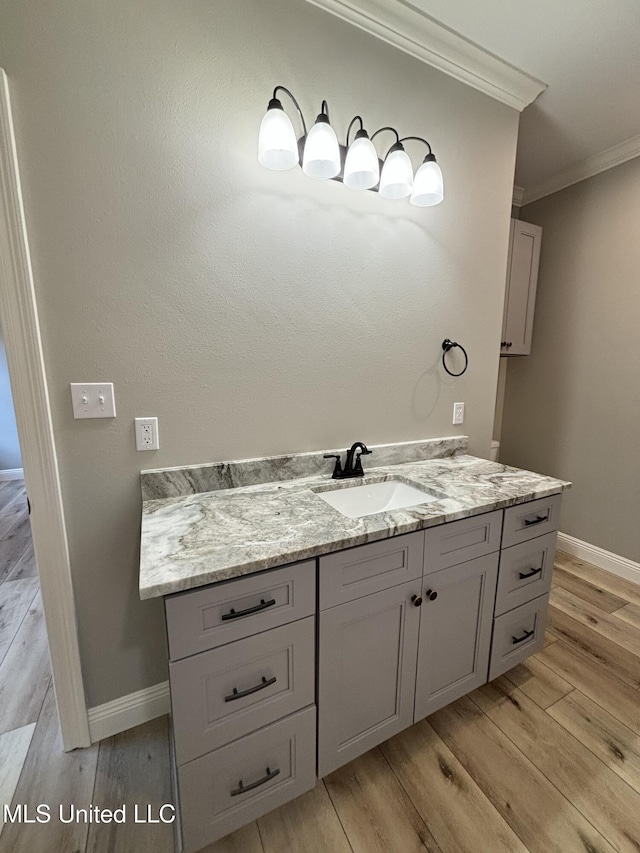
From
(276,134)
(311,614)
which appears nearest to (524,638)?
(311,614)

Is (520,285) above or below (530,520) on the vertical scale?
above

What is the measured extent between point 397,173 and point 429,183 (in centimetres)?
14

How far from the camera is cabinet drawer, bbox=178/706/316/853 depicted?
92cm

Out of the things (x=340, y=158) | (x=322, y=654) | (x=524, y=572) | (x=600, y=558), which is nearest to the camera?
(x=322, y=654)

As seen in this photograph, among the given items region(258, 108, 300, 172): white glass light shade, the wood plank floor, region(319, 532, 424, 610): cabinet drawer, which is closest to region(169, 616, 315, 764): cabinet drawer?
region(319, 532, 424, 610): cabinet drawer

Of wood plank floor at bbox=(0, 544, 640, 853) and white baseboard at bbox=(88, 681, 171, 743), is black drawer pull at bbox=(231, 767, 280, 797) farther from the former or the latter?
white baseboard at bbox=(88, 681, 171, 743)

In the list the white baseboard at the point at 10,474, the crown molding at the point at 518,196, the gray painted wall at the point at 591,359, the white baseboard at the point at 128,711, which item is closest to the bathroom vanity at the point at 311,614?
the white baseboard at the point at 128,711

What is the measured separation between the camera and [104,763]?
1.26 meters

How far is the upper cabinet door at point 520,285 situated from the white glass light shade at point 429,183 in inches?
46.8

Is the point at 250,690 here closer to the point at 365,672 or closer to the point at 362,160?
the point at 365,672

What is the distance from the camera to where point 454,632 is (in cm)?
131

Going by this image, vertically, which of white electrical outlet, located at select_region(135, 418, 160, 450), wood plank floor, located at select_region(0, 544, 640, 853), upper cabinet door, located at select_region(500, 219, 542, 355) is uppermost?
upper cabinet door, located at select_region(500, 219, 542, 355)

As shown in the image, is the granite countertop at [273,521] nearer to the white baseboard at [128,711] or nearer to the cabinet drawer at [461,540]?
the cabinet drawer at [461,540]

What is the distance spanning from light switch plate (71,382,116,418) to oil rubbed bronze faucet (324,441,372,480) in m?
0.84
